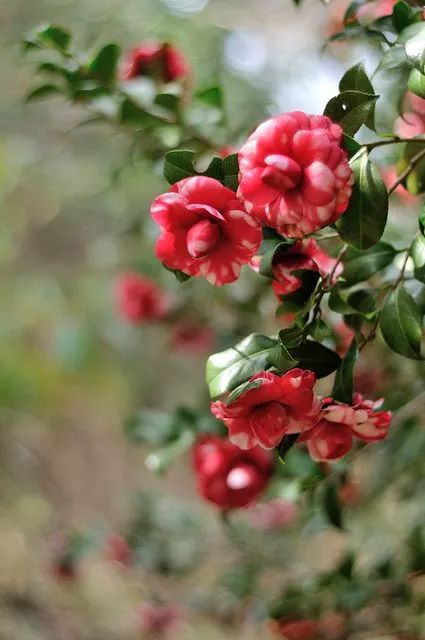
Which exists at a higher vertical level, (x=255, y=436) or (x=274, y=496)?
(x=255, y=436)

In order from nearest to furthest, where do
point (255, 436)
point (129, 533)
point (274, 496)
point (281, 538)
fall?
point (255, 436) < point (274, 496) < point (129, 533) < point (281, 538)

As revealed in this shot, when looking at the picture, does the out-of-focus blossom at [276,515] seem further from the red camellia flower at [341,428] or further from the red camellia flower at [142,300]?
the red camellia flower at [341,428]

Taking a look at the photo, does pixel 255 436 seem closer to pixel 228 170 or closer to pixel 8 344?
pixel 228 170

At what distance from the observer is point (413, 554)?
36.8 inches

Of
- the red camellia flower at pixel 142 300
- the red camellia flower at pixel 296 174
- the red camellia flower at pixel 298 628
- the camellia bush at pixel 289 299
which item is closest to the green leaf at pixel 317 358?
the camellia bush at pixel 289 299

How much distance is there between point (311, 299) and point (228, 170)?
10 cm

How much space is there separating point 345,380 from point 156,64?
541 mm

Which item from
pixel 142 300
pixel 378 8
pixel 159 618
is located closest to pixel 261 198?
pixel 378 8

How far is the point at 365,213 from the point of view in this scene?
509 mm

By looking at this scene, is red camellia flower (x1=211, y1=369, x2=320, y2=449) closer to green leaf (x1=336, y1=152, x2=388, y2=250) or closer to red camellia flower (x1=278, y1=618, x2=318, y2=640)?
green leaf (x1=336, y1=152, x2=388, y2=250)

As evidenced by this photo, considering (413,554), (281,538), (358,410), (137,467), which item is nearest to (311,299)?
(358,410)

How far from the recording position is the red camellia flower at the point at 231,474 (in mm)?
842

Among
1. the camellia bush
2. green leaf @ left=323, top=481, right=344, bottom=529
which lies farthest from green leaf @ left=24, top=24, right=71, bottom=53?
green leaf @ left=323, top=481, right=344, bottom=529

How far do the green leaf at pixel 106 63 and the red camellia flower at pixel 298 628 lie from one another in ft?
Result: 2.36
